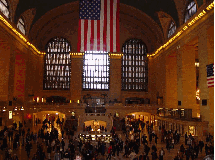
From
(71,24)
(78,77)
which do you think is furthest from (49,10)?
(78,77)

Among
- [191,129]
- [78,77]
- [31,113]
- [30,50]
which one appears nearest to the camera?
[191,129]

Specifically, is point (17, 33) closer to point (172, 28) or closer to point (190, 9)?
point (172, 28)

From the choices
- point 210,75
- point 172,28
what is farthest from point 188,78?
point 172,28

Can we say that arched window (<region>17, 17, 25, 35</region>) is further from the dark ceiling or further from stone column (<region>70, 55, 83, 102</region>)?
stone column (<region>70, 55, 83, 102</region>)

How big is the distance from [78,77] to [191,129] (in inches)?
935

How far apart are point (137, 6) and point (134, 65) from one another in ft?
35.9

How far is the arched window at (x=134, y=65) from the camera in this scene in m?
44.0

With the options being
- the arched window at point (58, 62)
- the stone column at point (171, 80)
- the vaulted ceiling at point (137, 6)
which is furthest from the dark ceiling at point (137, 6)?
the arched window at point (58, 62)

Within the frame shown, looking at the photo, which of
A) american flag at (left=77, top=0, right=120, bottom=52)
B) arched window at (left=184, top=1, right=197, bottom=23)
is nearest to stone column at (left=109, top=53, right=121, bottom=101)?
arched window at (left=184, top=1, right=197, bottom=23)

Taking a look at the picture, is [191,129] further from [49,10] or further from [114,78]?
[49,10]

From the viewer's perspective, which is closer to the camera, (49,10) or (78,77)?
(49,10)

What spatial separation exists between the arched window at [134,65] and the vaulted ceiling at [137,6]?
27.1 feet

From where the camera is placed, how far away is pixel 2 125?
25.4 meters

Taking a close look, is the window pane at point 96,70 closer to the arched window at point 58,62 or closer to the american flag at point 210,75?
the arched window at point 58,62
